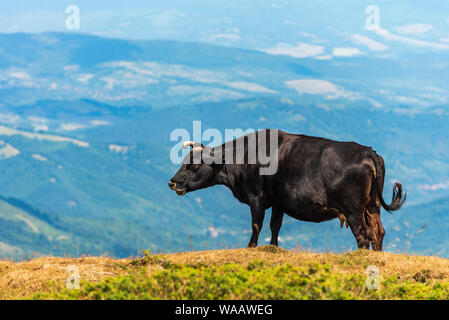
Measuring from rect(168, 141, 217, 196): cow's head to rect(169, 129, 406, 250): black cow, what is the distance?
69cm

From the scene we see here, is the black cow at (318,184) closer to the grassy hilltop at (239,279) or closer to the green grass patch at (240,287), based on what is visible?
the grassy hilltop at (239,279)

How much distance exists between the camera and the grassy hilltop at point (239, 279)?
11.1 m

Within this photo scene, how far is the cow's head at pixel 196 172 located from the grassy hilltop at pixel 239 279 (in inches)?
131

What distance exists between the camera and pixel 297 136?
19.1 metres

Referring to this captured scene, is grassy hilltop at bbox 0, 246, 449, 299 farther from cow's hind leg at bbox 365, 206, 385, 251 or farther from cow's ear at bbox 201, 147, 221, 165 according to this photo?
cow's ear at bbox 201, 147, 221, 165

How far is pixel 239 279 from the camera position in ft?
37.5

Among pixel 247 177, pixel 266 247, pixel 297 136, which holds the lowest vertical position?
pixel 266 247

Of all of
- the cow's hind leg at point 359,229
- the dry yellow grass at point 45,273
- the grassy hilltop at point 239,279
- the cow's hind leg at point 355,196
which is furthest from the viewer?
the cow's hind leg at point 359,229

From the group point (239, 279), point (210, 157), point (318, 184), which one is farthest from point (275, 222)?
point (239, 279)

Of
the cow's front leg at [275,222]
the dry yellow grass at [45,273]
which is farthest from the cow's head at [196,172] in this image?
the dry yellow grass at [45,273]
